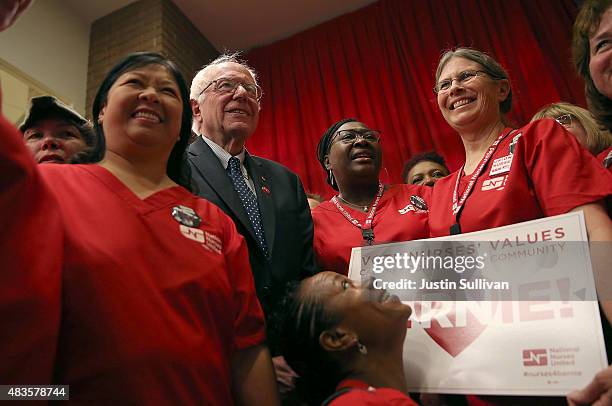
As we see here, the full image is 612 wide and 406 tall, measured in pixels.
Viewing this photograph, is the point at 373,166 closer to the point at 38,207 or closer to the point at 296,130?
the point at 38,207

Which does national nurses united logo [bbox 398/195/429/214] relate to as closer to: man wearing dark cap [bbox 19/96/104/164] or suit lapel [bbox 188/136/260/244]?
suit lapel [bbox 188/136/260/244]

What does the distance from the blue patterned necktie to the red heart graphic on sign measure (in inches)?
25.9

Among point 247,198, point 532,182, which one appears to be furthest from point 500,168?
point 247,198

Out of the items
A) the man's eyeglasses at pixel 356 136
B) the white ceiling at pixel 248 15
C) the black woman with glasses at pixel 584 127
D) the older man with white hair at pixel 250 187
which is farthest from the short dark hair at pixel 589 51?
the white ceiling at pixel 248 15

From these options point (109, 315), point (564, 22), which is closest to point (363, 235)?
point (109, 315)

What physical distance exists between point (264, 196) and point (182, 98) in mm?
561

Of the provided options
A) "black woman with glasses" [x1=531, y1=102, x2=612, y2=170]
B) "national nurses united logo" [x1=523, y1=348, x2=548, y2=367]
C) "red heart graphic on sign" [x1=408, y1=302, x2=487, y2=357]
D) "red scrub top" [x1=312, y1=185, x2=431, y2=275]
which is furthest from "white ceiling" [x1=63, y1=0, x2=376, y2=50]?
"national nurses united logo" [x1=523, y1=348, x2=548, y2=367]

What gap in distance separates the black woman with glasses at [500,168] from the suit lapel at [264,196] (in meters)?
0.63

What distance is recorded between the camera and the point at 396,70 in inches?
200

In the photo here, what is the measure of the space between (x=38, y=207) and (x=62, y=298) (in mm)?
208

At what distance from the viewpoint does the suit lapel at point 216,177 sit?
190cm

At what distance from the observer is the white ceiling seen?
536 centimetres

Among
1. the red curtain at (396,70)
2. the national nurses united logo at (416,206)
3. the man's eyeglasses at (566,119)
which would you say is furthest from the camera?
the red curtain at (396,70)

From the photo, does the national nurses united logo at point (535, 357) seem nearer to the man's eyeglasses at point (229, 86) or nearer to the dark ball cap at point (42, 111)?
the man's eyeglasses at point (229, 86)
